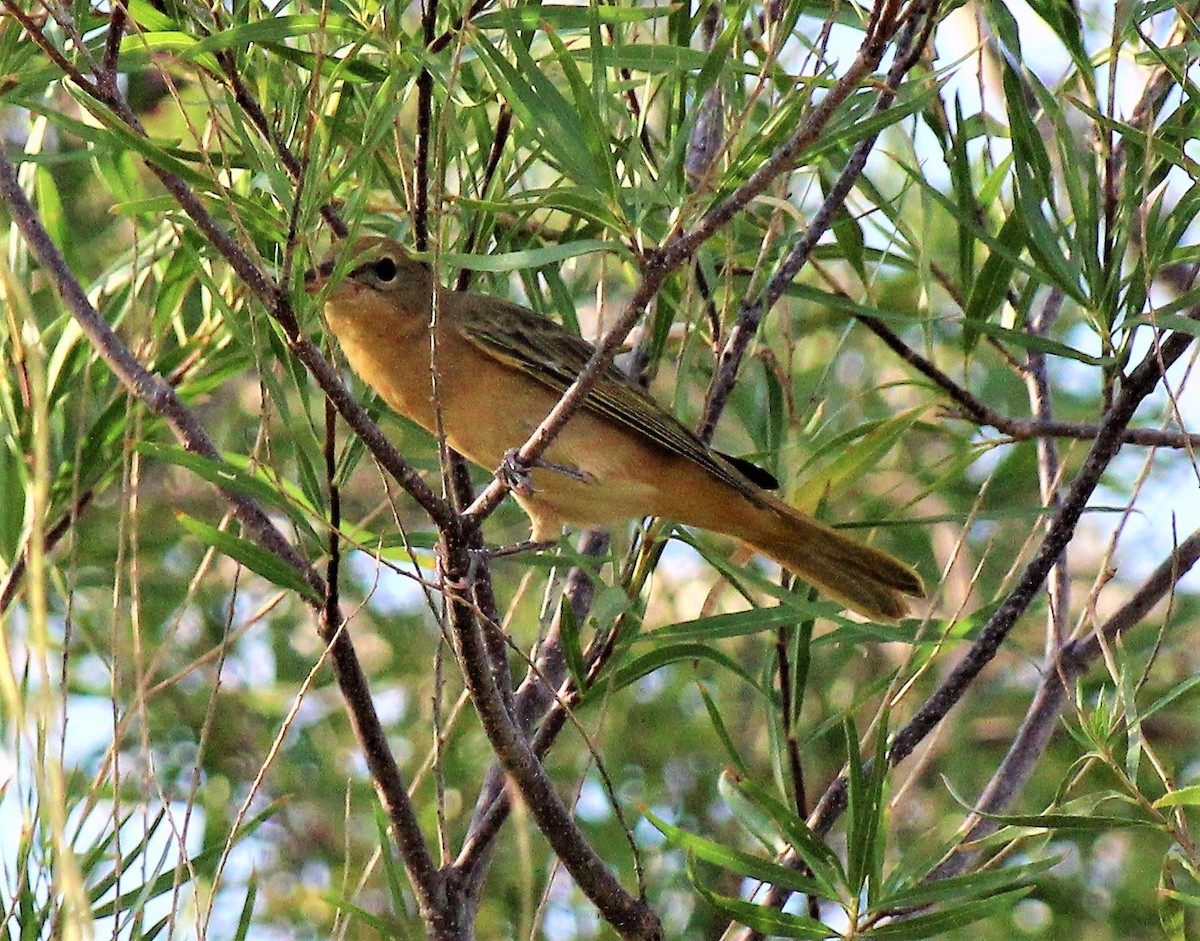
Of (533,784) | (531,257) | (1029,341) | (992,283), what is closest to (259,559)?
(533,784)

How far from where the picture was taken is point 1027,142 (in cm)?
302

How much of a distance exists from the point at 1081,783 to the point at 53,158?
4039mm

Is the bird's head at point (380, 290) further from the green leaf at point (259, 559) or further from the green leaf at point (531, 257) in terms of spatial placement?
the green leaf at point (531, 257)

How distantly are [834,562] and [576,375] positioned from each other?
78 centimetres

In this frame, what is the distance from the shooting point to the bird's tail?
3922mm

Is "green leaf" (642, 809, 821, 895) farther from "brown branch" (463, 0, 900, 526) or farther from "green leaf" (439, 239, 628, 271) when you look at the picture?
"green leaf" (439, 239, 628, 271)

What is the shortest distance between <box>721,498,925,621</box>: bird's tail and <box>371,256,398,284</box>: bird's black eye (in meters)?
1.05

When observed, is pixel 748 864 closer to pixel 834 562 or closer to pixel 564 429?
pixel 834 562

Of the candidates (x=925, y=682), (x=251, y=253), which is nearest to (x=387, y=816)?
(x=251, y=253)

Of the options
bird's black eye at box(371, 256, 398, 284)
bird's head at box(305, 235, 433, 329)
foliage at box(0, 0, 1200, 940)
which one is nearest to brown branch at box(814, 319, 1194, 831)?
foliage at box(0, 0, 1200, 940)

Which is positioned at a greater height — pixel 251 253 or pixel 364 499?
pixel 364 499

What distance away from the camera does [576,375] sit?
404cm

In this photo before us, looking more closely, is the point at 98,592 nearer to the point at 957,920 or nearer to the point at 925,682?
the point at 925,682

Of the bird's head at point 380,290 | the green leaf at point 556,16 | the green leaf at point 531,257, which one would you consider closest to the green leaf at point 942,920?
the green leaf at point 531,257
